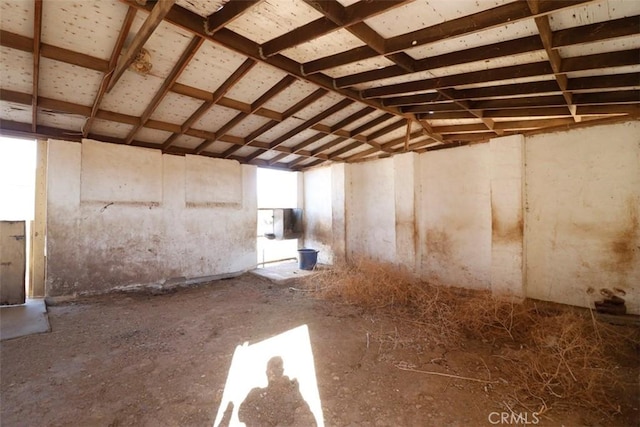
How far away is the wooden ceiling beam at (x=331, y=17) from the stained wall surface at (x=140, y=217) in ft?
12.9

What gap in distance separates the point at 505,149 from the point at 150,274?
6564mm

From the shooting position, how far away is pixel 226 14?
231 centimetres

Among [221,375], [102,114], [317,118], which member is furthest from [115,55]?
[221,375]

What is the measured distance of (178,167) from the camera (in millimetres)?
5637

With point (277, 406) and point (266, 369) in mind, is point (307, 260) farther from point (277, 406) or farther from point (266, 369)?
point (277, 406)

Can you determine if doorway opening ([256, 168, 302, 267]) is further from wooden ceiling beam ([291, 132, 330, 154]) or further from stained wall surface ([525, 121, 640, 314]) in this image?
stained wall surface ([525, 121, 640, 314])

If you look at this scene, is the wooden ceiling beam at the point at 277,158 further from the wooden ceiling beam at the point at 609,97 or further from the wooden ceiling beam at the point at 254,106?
the wooden ceiling beam at the point at 609,97

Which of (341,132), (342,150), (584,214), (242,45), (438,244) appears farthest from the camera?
(342,150)

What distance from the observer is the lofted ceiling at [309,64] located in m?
2.18

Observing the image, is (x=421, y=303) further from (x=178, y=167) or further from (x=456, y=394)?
(x=178, y=167)

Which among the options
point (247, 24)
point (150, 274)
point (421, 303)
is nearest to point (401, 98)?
point (247, 24)

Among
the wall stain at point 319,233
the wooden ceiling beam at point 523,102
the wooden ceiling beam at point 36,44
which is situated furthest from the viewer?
the wall stain at point 319,233

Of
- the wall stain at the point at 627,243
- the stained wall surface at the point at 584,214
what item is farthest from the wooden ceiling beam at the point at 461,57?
the wall stain at the point at 627,243

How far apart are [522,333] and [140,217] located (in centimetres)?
622
